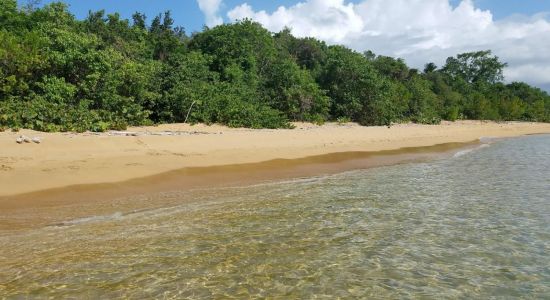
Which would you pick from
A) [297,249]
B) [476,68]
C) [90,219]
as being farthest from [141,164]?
[476,68]

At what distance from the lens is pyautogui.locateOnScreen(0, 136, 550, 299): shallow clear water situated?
17.7ft

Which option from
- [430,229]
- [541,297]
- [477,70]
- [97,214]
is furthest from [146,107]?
[477,70]

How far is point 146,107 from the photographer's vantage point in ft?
73.2

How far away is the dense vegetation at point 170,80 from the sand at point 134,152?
4.62ft

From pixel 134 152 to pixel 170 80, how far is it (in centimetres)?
922

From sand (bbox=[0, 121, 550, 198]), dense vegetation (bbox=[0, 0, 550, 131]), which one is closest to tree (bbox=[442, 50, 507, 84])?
dense vegetation (bbox=[0, 0, 550, 131])

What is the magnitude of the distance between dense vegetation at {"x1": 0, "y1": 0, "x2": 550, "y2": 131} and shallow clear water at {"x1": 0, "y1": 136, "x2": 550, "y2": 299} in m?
9.99

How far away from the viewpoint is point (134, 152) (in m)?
14.6

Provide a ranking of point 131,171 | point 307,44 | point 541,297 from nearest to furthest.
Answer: point 541,297 < point 131,171 < point 307,44

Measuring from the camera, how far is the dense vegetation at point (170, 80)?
17797mm

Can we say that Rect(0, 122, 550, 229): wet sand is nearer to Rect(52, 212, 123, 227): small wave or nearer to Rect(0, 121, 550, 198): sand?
Rect(0, 121, 550, 198): sand

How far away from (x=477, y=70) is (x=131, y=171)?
7619 centimetres

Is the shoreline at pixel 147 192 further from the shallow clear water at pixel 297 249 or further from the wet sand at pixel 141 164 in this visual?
the shallow clear water at pixel 297 249

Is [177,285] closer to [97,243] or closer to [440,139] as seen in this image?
[97,243]
